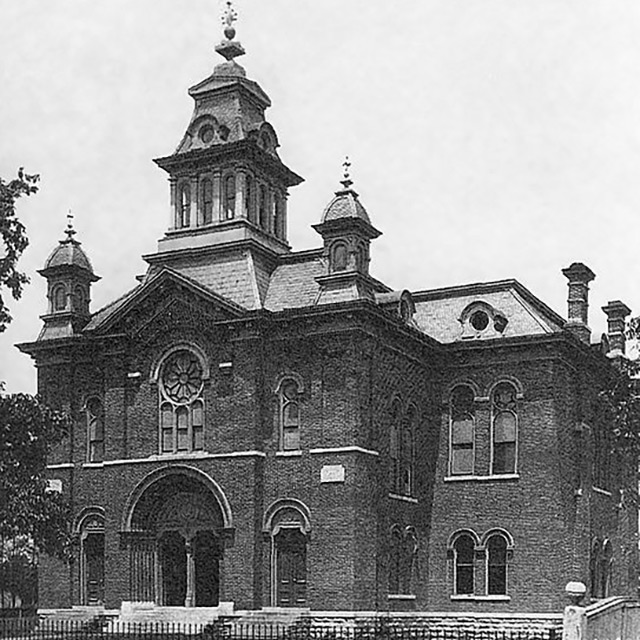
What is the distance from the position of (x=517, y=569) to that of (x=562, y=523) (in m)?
1.93

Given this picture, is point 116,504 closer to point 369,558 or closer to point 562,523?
point 369,558

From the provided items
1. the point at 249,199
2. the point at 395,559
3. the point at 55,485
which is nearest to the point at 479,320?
the point at 395,559

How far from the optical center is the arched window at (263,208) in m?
42.9

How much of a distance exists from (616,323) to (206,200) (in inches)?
612

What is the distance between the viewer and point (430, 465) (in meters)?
40.9

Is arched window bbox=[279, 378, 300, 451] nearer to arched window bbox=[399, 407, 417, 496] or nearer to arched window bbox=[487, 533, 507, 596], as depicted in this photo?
arched window bbox=[399, 407, 417, 496]

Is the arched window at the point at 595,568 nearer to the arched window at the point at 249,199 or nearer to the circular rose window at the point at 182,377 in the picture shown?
the circular rose window at the point at 182,377

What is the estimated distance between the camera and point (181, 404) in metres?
38.4

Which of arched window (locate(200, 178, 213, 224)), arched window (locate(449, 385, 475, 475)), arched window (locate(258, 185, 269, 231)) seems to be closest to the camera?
arched window (locate(449, 385, 475, 475))

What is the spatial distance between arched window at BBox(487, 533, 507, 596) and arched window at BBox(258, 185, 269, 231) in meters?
12.5

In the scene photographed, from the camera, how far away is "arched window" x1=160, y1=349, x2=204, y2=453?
38.2 meters

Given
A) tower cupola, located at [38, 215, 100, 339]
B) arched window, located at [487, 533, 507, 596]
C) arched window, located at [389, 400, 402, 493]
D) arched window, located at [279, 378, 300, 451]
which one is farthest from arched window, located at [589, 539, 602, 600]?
tower cupola, located at [38, 215, 100, 339]

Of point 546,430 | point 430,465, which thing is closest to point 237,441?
point 430,465

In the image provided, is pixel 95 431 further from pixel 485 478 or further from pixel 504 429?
pixel 504 429
